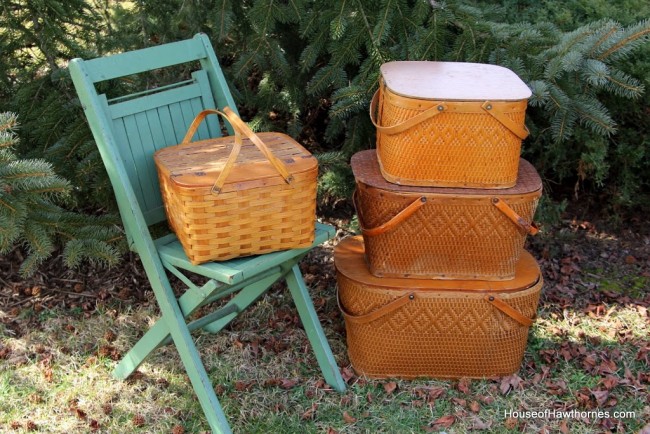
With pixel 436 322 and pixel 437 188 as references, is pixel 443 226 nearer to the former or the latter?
pixel 437 188

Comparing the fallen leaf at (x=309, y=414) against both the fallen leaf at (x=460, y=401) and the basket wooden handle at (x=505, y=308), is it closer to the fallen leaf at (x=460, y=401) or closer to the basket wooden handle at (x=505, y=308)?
the fallen leaf at (x=460, y=401)

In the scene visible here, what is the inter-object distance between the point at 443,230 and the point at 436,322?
374 millimetres

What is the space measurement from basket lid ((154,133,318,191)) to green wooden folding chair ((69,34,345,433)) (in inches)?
5.5

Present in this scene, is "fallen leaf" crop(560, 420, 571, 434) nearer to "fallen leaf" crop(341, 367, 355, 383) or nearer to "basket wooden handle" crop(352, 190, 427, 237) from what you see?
"fallen leaf" crop(341, 367, 355, 383)

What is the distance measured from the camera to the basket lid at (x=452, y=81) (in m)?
2.52

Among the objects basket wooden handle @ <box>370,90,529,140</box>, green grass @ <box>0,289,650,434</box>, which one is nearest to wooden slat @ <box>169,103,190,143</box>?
basket wooden handle @ <box>370,90,529,140</box>

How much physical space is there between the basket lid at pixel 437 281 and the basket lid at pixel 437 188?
0.39 meters

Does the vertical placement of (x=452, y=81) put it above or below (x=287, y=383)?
above

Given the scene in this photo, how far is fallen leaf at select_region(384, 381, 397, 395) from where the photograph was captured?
286 cm

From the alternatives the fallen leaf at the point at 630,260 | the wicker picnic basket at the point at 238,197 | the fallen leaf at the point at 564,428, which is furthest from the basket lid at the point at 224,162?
the fallen leaf at the point at 630,260

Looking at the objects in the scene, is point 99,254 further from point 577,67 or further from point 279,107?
point 577,67

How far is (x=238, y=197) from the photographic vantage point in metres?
2.22

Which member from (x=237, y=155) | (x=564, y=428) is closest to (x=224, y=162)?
(x=237, y=155)

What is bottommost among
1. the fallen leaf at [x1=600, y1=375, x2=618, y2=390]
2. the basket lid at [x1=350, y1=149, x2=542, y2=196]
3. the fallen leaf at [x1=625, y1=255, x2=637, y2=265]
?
the fallen leaf at [x1=625, y1=255, x2=637, y2=265]
